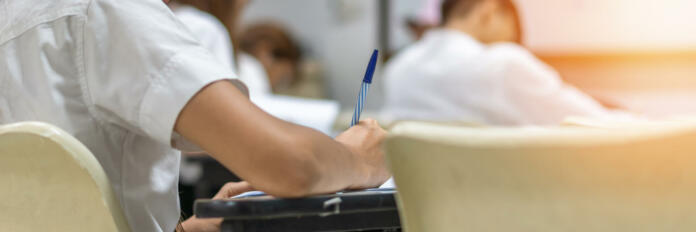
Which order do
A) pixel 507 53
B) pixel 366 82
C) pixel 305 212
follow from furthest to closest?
pixel 507 53 < pixel 366 82 < pixel 305 212

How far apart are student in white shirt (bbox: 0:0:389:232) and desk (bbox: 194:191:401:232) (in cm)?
2

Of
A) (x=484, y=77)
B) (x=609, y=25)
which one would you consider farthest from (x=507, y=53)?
(x=609, y=25)

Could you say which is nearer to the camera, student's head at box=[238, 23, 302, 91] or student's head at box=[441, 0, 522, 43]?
student's head at box=[441, 0, 522, 43]

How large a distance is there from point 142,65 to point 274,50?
467 centimetres

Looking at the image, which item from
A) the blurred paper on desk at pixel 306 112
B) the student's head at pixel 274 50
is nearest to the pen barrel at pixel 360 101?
the blurred paper on desk at pixel 306 112

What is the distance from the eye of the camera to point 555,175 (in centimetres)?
54

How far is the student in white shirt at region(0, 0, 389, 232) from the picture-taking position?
74cm

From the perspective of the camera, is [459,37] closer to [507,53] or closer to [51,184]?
[507,53]

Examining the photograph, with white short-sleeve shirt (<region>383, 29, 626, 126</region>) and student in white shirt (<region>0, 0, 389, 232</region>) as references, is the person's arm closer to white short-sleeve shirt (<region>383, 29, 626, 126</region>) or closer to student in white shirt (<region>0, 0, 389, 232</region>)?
student in white shirt (<region>0, 0, 389, 232</region>)

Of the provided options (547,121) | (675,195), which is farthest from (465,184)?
(547,121)

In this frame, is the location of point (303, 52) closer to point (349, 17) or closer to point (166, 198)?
point (349, 17)

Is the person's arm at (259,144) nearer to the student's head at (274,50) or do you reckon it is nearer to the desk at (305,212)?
the desk at (305,212)

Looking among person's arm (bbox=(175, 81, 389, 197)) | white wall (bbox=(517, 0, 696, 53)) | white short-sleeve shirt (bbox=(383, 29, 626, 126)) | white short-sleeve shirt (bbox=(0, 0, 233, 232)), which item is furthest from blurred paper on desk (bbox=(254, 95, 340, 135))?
person's arm (bbox=(175, 81, 389, 197))

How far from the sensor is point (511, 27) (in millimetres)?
3018
